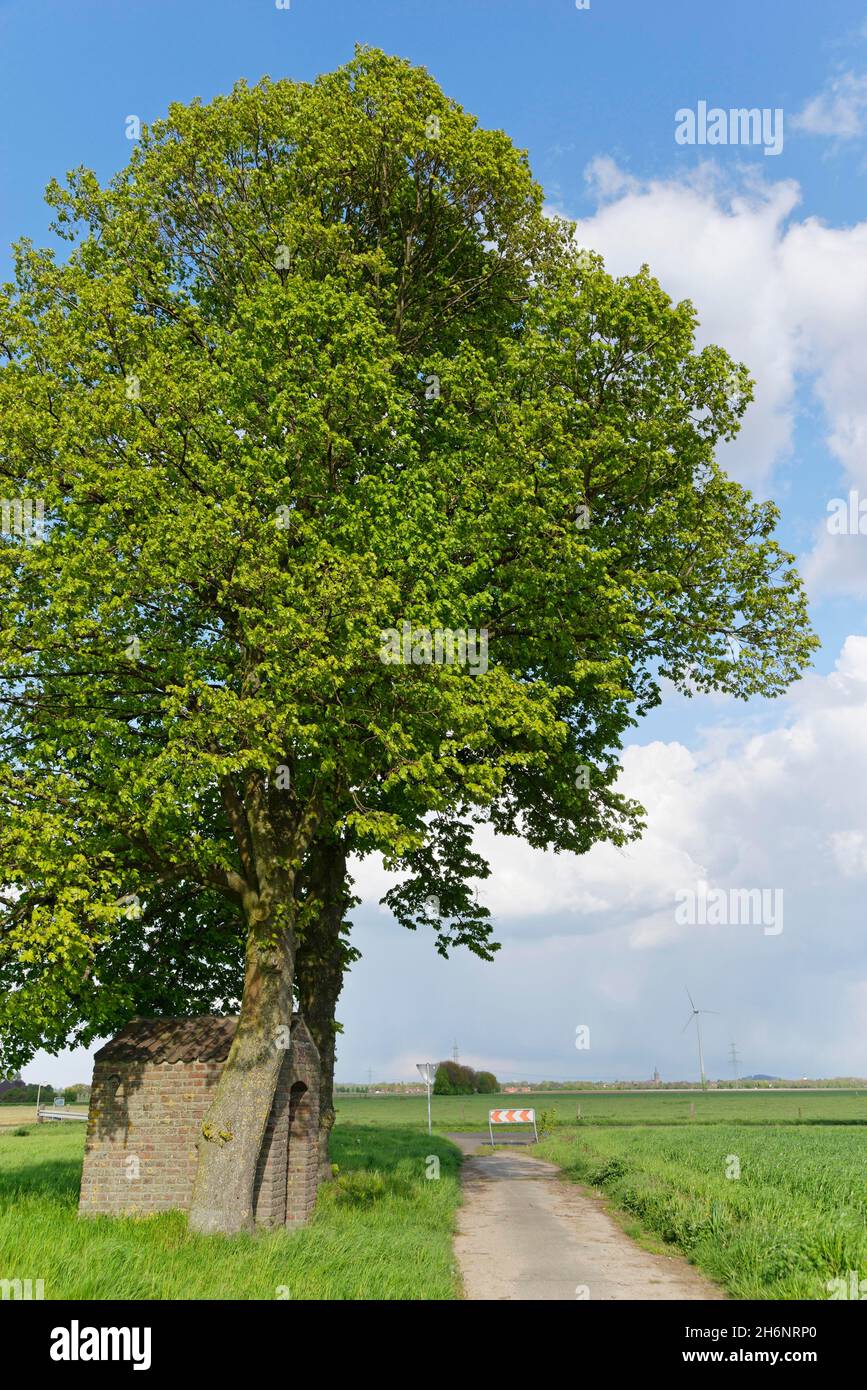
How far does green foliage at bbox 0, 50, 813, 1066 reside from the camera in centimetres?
1392

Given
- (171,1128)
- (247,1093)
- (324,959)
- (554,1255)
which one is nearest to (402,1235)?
(554,1255)

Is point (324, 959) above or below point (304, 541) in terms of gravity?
below

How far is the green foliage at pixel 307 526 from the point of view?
45.7ft

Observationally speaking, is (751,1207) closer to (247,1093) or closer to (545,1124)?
(247,1093)

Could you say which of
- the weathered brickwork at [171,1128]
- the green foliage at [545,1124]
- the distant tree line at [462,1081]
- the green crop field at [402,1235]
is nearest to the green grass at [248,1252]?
the green crop field at [402,1235]

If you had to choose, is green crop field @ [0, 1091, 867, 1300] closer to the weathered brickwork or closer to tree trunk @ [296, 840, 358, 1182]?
the weathered brickwork

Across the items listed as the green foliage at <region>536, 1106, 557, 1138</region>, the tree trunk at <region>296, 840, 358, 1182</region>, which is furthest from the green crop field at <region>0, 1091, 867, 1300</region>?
the green foliage at <region>536, 1106, 557, 1138</region>

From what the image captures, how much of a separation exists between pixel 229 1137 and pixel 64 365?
1248 centimetres

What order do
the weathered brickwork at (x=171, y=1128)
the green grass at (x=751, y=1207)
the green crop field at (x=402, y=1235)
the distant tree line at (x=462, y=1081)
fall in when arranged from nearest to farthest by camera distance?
the green crop field at (x=402, y=1235), the green grass at (x=751, y=1207), the weathered brickwork at (x=171, y=1128), the distant tree line at (x=462, y=1081)

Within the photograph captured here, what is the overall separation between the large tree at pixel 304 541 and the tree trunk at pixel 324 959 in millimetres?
74

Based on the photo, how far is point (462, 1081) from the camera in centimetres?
11356

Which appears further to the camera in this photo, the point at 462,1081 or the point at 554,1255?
the point at 462,1081

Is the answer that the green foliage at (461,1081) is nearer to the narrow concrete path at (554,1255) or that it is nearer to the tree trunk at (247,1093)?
the narrow concrete path at (554,1255)

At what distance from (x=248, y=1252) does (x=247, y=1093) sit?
115 inches
